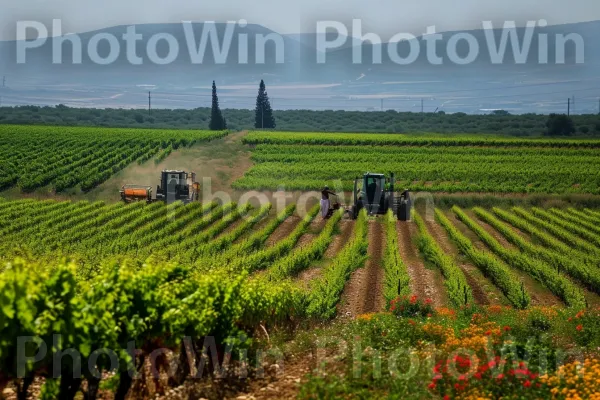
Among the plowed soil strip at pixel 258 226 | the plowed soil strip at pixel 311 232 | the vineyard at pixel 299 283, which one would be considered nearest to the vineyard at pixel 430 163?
the vineyard at pixel 299 283

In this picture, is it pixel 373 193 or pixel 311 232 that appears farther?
pixel 311 232

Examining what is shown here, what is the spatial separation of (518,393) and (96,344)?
559cm

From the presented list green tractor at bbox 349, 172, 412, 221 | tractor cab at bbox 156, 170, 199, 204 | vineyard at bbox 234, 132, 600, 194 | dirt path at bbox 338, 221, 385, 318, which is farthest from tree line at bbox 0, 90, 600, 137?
dirt path at bbox 338, 221, 385, 318

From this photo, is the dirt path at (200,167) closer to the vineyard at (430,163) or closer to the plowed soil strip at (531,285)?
the vineyard at (430,163)

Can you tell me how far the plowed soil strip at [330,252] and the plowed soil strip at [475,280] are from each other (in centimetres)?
405

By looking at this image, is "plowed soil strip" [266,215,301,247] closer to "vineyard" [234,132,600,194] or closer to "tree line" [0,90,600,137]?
"vineyard" [234,132,600,194]

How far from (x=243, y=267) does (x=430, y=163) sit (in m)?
47.0

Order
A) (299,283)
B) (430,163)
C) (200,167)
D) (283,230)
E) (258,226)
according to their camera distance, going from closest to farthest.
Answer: (299,283) < (283,230) < (258,226) < (200,167) < (430,163)

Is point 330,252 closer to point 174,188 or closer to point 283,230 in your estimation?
point 283,230

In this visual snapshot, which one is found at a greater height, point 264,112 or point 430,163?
point 264,112

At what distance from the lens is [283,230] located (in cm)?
3591

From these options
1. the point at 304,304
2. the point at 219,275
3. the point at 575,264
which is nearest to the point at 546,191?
the point at 575,264

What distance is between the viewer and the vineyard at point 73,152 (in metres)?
50.1

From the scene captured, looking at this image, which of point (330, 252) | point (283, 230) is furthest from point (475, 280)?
point (283, 230)
